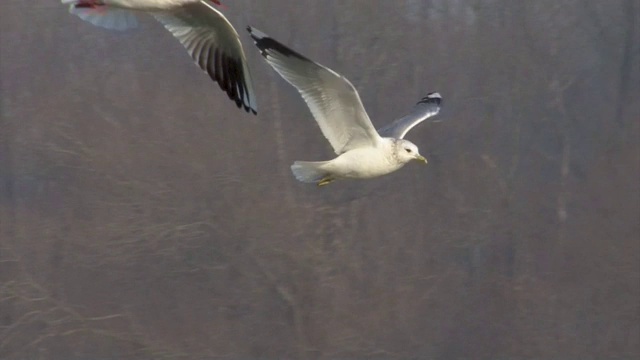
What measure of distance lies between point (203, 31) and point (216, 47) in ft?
0.23

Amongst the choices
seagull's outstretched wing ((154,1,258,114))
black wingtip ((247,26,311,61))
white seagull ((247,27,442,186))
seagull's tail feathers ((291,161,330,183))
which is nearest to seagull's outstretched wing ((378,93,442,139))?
white seagull ((247,27,442,186))

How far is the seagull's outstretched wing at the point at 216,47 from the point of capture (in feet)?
15.3

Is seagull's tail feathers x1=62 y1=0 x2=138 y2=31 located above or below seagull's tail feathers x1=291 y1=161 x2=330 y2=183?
above

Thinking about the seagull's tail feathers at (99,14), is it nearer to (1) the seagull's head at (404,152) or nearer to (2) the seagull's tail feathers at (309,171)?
(2) the seagull's tail feathers at (309,171)

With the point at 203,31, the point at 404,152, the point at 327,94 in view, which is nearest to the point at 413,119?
the point at 404,152

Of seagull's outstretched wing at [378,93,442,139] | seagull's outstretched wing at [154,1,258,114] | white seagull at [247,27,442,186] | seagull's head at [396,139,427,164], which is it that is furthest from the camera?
seagull's outstretched wing at [378,93,442,139]

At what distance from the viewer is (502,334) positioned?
923 centimetres

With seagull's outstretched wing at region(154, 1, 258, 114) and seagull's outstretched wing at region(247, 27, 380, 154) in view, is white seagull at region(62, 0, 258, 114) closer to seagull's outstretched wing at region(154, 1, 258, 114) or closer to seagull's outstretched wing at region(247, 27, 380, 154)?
seagull's outstretched wing at region(154, 1, 258, 114)

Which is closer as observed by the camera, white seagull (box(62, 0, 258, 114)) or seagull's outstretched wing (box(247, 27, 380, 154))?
seagull's outstretched wing (box(247, 27, 380, 154))

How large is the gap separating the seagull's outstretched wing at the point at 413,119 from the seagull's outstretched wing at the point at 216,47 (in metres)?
0.54

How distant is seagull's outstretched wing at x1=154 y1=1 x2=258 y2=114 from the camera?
4.66 meters

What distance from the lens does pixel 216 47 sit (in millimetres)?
4719

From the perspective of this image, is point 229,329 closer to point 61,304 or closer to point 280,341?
point 280,341

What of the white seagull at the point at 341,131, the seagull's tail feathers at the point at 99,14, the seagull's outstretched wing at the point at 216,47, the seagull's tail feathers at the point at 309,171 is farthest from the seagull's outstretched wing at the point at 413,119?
the seagull's tail feathers at the point at 99,14
